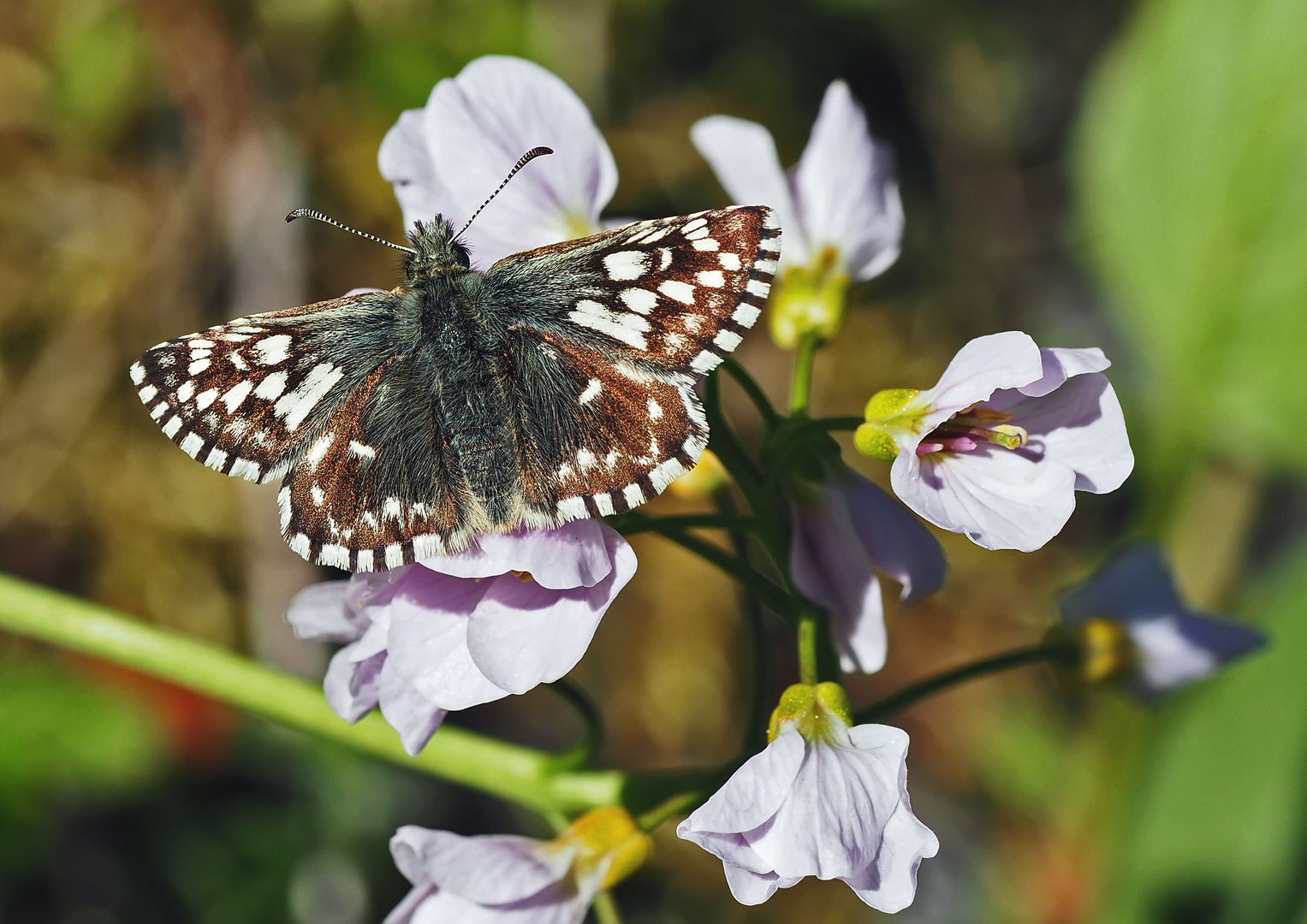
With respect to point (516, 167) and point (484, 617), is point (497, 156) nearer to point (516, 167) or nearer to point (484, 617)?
point (516, 167)

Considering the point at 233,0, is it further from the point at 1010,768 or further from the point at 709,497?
the point at 1010,768

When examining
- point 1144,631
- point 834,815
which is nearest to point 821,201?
point 1144,631

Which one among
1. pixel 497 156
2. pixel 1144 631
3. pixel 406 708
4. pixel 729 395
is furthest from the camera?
pixel 729 395

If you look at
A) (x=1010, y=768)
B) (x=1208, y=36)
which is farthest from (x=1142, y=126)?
(x=1010, y=768)

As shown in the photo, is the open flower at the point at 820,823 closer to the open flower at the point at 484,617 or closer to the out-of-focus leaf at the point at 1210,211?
the open flower at the point at 484,617

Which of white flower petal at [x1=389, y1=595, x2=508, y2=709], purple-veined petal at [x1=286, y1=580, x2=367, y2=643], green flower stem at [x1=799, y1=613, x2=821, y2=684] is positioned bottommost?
purple-veined petal at [x1=286, y1=580, x2=367, y2=643]

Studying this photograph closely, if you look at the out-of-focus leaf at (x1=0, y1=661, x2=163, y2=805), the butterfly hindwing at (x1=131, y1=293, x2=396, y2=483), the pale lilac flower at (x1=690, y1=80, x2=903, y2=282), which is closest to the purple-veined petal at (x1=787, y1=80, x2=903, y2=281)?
the pale lilac flower at (x1=690, y1=80, x2=903, y2=282)

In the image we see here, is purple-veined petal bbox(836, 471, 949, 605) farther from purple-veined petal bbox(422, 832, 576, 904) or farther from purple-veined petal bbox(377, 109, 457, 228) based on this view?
purple-veined petal bbox(377, 109, 457, 228)
